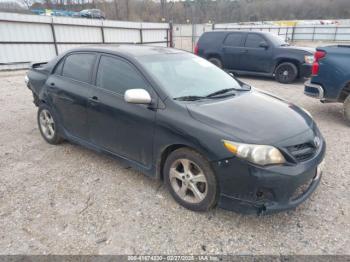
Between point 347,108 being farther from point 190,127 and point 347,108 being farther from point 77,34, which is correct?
point 77,34

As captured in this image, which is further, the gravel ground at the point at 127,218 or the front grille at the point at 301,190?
the front grille at the point at 301,190

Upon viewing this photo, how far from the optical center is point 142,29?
56.9ft

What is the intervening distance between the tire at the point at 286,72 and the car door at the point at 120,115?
7659 millimetres

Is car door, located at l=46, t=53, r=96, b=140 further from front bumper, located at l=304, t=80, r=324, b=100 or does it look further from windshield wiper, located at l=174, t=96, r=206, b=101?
front bumper, located at l=304, t=80, r=324, b=100

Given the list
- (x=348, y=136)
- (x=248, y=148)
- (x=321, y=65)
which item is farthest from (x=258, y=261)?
(x=321, y=65)

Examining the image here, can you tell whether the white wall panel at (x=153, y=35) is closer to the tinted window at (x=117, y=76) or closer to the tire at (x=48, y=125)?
the tire at (x=48, y=125)

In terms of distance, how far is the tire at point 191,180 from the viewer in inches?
99.0

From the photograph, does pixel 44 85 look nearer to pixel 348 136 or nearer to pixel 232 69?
pixel 348 136

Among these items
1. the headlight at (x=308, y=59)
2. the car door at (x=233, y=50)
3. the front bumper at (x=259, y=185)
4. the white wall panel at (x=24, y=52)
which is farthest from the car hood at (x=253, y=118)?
the white wall panel at (x=24, y=52)

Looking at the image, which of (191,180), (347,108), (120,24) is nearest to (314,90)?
(347,108)

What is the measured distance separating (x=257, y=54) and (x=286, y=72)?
1.20 metres

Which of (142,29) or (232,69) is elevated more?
(142,29)

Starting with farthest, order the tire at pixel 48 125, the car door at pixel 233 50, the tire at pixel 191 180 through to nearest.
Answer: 1. the car door at pixel 233 50
2. the tire at pixel 48 125
3. the tire at pixel 191 180

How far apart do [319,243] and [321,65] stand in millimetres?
4020
